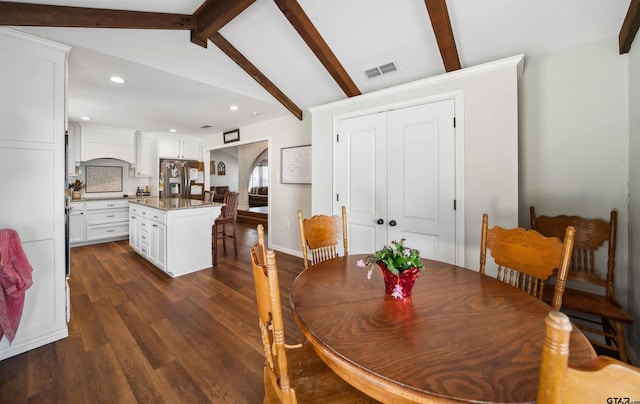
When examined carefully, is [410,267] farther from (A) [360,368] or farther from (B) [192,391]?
(B) [192,391]

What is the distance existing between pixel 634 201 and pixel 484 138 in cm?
105

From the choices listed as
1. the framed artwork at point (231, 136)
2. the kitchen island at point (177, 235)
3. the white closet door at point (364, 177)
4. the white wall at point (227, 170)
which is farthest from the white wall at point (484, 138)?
the white wall at point (227, 170)

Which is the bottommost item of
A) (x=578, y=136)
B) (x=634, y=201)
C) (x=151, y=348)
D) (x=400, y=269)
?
(x=151, y=348)

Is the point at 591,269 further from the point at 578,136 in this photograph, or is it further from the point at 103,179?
the point at 103,179

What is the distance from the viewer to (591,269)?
78.5 inches

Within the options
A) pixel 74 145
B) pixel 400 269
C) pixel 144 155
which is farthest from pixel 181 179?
pixel 400 269

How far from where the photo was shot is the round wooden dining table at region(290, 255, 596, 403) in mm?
672

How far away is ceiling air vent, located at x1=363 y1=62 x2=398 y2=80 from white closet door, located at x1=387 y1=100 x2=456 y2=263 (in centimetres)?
43

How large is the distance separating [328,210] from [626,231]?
8.67 feet

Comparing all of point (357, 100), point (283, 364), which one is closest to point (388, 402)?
point (283, 364)

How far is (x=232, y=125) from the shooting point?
5.24 metres

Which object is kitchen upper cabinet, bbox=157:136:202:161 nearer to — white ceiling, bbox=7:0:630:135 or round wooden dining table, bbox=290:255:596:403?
white ceiling, bbox=7:0:630:135

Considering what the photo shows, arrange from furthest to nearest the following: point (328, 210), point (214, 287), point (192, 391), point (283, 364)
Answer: point (328, 210) < point (214, 287) < point (192, 391) < point (283, 364)

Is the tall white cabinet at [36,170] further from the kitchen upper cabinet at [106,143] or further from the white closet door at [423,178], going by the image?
the kitchen upper cabinet at [106,143]
